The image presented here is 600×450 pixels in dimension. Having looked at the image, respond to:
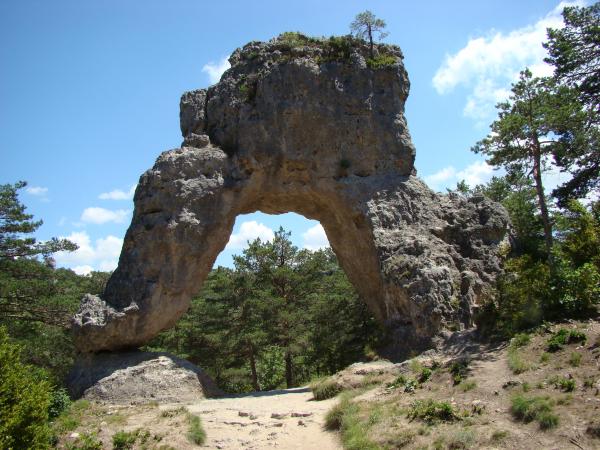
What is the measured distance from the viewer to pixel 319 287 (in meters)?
26.4

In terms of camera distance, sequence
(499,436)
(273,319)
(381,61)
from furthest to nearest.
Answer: (273,319) → (381,61) → (499,436)

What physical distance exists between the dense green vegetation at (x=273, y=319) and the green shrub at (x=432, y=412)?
10.9m

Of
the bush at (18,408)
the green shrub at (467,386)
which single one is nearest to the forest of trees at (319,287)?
the bush at (18,408)

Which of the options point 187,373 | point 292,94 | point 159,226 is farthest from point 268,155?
point 187,373

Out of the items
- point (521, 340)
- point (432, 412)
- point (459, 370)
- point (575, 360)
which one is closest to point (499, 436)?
point (432, 412)

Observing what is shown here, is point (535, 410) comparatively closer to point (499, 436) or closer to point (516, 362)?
point (499, 436)

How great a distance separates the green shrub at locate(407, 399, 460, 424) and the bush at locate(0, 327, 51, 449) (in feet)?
22.2

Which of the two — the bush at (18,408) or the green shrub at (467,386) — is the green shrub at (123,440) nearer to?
the bush at (18,408)

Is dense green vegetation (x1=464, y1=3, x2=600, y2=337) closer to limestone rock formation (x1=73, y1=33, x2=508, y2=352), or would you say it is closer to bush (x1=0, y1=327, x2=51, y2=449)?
limestone rock formation (x1=73, y1=33, x2=508, y2=352)

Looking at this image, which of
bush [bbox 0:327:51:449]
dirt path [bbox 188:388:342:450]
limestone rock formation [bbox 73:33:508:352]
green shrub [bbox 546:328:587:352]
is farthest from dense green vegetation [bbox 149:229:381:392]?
bush [bbox 0:327:51:449]

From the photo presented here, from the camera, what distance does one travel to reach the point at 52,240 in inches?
787

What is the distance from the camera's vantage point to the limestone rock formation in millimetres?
15227

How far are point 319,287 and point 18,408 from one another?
1940cm

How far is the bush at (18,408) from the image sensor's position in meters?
7.68
